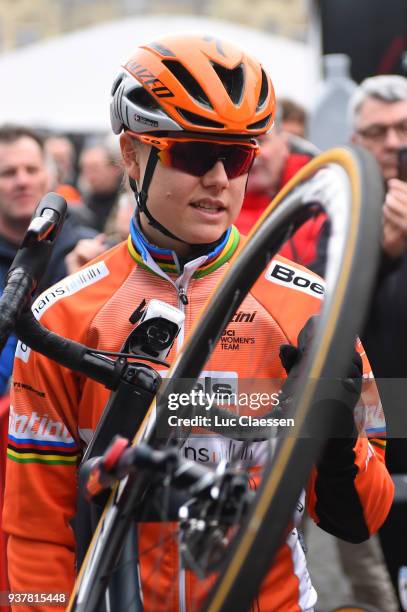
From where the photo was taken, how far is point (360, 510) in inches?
92.7

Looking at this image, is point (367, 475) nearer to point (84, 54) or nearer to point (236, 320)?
point (236, 320)

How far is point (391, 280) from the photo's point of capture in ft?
14.4

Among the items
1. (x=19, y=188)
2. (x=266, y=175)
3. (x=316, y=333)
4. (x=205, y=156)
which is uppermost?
(x=316, y=333)

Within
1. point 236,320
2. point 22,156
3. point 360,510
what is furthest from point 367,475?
point 22,156

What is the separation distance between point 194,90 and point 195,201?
0.86 feet

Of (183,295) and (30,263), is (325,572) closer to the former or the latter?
(183,295)

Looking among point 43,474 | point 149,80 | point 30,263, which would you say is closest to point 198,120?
point 149,80

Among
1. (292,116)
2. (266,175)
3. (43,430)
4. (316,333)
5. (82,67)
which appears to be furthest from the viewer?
(82,67)

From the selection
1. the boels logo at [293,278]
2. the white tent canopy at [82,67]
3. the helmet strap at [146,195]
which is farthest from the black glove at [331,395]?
the white tent canopy at [82,67]

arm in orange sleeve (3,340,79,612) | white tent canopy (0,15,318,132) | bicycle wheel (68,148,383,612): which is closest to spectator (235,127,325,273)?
arm in orange sleeve (3,340,79,612)

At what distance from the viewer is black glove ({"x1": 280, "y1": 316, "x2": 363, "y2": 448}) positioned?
1.54m

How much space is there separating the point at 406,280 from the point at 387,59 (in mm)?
4081

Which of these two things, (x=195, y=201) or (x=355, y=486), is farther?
(x=195, y=201)

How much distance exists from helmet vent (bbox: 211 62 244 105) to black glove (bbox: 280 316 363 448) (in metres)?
0.73
